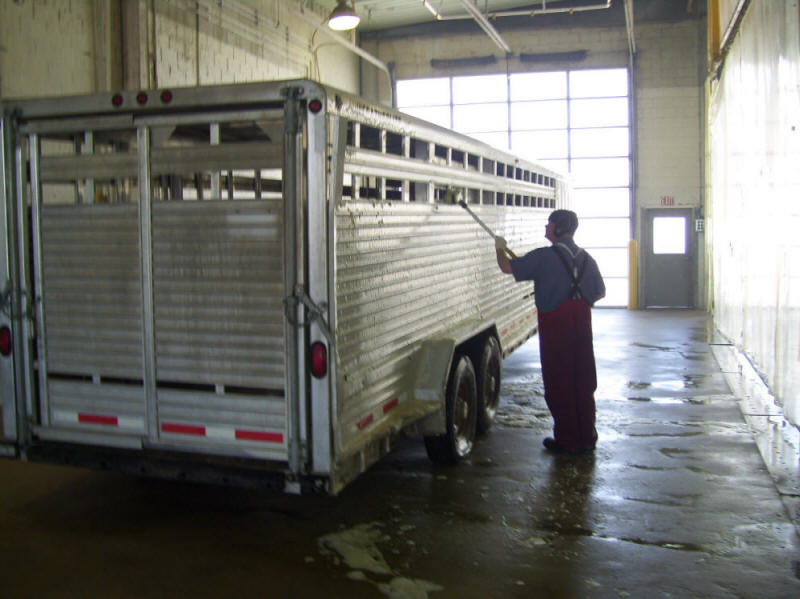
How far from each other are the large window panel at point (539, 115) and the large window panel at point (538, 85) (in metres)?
0.15

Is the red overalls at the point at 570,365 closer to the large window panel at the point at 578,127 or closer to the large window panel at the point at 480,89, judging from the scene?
the large window panel at the point at 578,127

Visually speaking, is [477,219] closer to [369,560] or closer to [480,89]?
[369,560]

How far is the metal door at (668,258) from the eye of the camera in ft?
63.1

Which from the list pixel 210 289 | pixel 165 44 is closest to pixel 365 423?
pixel 210 289

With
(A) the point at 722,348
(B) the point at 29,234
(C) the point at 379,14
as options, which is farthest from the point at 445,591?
(C) the point at 379,14

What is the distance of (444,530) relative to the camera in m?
4.89

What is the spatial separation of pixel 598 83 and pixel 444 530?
54.9 ft

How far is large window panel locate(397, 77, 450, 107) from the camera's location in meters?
20.5

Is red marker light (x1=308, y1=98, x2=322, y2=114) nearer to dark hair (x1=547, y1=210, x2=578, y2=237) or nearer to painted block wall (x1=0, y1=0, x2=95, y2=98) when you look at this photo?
dark hair (x1=547, y1=210, x2=578, y2=237)

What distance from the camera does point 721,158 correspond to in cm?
1347

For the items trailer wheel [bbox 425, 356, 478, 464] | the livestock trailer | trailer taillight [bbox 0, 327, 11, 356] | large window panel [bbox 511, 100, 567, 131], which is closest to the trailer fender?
the livestock trailer

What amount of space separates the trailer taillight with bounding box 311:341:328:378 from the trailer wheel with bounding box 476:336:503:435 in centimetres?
280

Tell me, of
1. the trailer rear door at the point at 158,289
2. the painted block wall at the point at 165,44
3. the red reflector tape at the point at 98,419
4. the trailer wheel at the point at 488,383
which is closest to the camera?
the trailer rear door at the point at 158,289

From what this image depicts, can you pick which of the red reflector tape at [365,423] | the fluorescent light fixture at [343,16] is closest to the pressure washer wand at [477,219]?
the red reflector tape at [365,423]
